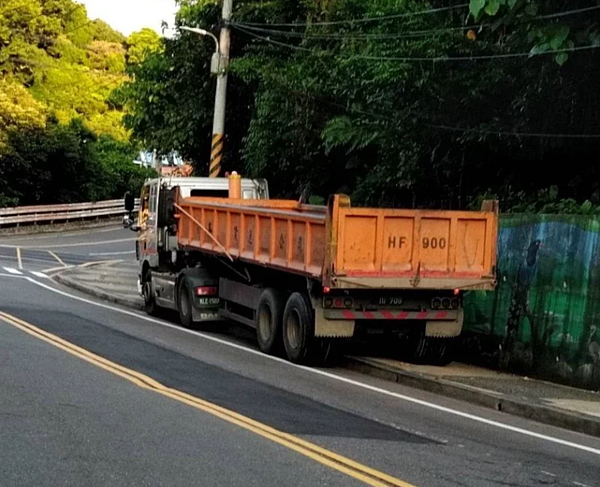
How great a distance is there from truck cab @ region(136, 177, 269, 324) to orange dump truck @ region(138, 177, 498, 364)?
309 centimetres

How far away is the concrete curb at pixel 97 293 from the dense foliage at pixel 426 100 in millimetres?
4455

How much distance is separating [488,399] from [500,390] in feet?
2.04

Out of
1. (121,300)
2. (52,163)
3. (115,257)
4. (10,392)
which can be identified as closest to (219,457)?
(10,392)

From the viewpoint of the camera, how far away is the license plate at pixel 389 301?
553 inches

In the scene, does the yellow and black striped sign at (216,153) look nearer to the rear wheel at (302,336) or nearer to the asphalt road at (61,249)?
the asphalt road at (61,249)

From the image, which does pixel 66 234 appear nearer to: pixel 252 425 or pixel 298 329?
pixel 298 329

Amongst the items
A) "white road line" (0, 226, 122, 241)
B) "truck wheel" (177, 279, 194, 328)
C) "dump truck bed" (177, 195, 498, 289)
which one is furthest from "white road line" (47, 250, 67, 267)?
"dump truck bed" (177, 195, 498, 289)

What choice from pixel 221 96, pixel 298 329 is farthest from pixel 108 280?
pixel 298 329

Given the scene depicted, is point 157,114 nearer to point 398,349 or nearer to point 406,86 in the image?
point 406,86

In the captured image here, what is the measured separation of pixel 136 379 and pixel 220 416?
2.36 meters

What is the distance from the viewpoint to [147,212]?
22031 millimetres

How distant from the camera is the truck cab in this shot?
19.2m

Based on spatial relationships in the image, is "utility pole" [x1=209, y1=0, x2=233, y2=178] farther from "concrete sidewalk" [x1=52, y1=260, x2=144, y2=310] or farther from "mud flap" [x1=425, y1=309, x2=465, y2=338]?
"mud flap" [x1=425, y1=309, x2=465, y2=338]

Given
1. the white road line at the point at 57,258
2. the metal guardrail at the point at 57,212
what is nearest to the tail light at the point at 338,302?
the white road line at the point at 57,258
